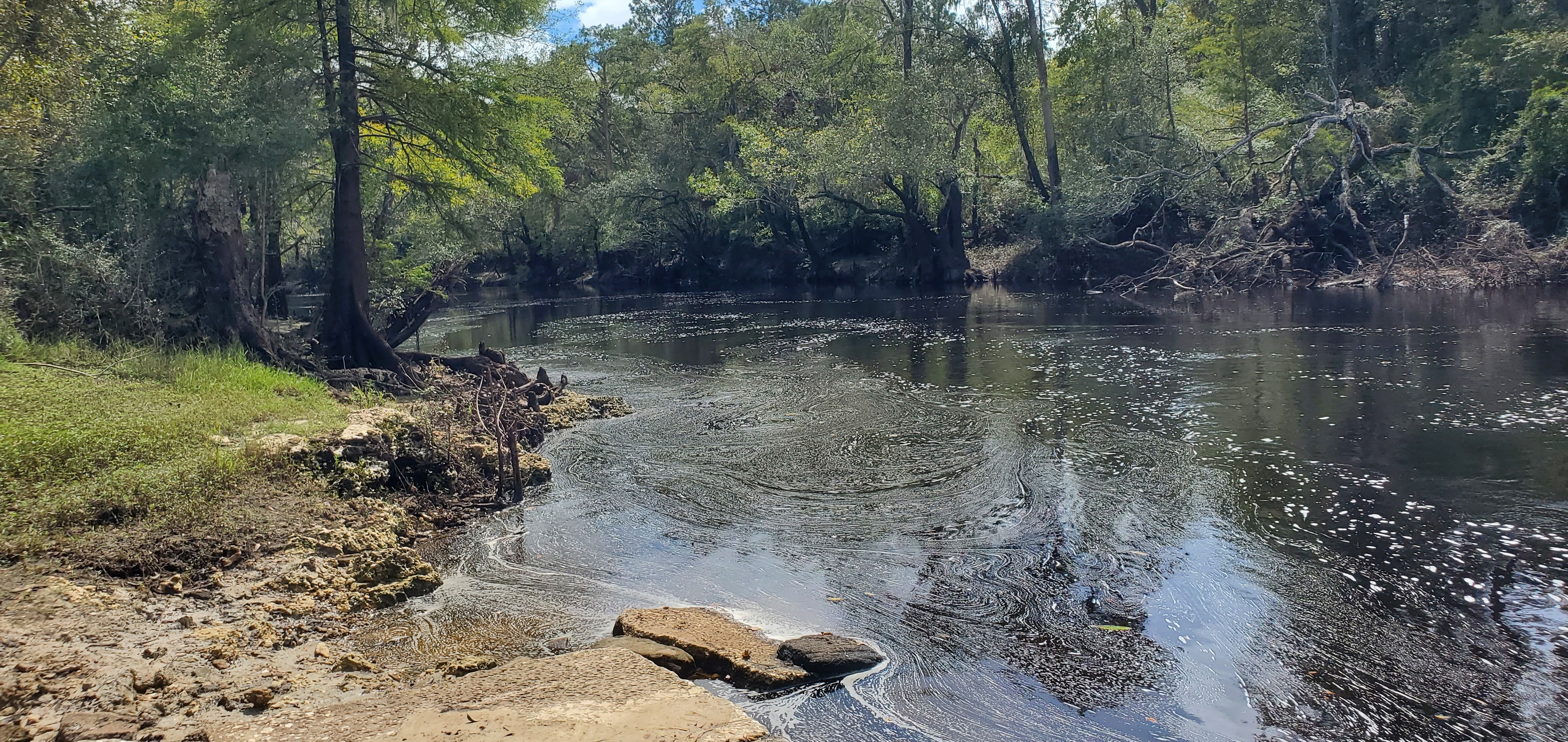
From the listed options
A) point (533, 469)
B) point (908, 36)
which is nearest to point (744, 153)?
point (908, 36)

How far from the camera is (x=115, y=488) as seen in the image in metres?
7.49

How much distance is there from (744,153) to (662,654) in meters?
41.2

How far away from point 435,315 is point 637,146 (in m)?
19.3

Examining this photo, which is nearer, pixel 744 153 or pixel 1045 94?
pixel 1045 94

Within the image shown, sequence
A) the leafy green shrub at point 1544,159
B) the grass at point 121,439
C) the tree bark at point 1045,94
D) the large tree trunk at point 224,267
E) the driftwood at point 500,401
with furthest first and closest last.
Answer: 1. the tree bark at point 1045,94
2. the leafy green shrub at point 1544,159
3. the large tree trunk at point 224,267
4. the driftwood at point 500,401
5. the grass at point 121,439

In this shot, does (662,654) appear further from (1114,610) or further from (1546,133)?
(1546,133)

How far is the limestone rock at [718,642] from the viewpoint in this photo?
629 cm

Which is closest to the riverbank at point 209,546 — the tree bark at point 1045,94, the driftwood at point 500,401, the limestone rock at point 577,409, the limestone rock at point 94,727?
the limestone rock at point 94,727

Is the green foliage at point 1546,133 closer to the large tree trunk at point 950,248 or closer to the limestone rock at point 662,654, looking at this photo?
the large tree trunk at point 950,248

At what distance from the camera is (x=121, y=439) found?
27.5 ft

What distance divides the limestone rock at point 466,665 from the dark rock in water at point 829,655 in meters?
1.88

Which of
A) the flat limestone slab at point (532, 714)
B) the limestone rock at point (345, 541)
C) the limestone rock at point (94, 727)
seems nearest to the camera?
the limestone rock at point (94, 727)

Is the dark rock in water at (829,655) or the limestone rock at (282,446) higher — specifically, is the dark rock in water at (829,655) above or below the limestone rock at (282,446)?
below

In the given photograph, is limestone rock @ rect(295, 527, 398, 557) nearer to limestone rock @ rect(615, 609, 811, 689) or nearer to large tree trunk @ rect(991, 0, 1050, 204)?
limestone rock @ rect(615, 609, 811, 689)
